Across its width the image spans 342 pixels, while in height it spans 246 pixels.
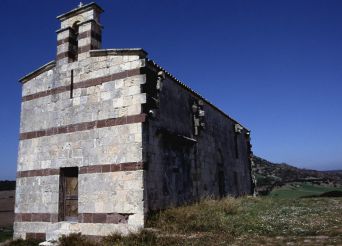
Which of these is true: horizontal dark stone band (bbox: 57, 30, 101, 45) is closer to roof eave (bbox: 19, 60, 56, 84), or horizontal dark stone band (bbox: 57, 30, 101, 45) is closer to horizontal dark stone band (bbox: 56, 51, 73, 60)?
horizontal dark stone band (bbox: 56, 51, 73, 60)

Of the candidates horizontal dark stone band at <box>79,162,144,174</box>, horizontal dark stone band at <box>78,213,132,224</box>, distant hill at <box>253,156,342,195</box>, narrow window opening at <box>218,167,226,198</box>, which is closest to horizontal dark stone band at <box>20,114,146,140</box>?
horizontal dark stone band at <box>79,162,144,174</box>

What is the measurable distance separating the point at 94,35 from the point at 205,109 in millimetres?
6654

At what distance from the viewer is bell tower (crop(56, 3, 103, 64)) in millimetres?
11547

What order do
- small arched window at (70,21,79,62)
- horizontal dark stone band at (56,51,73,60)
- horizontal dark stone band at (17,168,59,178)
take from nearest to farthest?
horizontal dark stone band at (17,168,59,178), horizontal dark stone band at (56,51,73,60), small arched window at (70,21,79,62)

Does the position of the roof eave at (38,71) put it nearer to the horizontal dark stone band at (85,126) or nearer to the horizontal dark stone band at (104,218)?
the horizontal dark stone band at (85,126)

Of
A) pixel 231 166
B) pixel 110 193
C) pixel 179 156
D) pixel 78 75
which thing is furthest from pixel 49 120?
pixel 231 166

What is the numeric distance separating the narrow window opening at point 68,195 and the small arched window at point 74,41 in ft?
13.9

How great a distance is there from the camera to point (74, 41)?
12328mm

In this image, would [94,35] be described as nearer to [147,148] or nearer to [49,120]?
[49,120]

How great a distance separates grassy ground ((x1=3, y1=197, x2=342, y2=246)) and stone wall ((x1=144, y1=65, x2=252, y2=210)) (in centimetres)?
96

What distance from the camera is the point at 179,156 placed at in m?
12.1

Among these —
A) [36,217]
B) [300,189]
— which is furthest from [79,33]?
[300,189]

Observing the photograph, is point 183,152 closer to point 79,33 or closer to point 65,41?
point 79,33

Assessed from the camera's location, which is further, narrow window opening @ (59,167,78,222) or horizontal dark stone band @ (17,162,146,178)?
Answer: narrow window opening @ (59,167,78,222)
